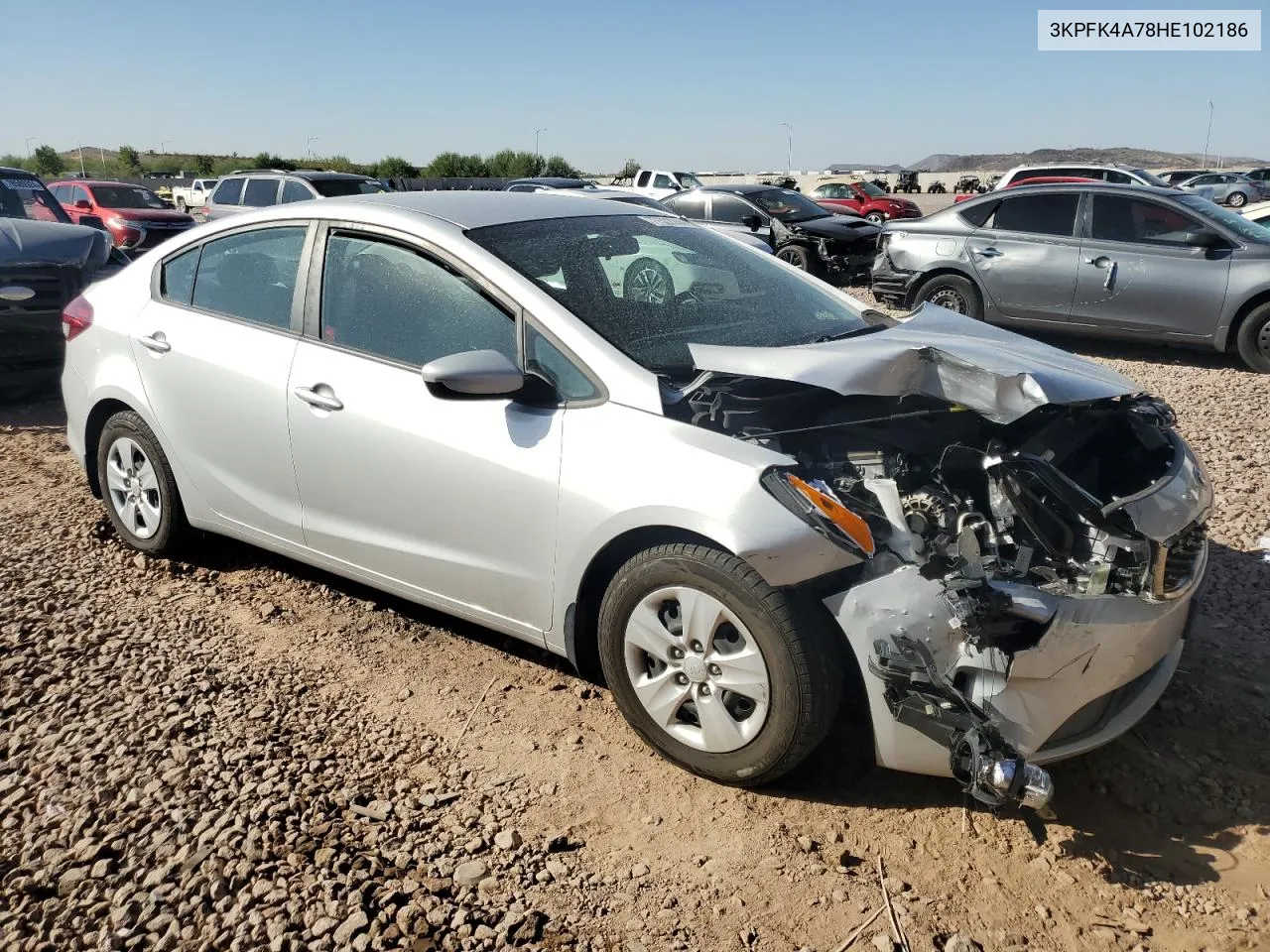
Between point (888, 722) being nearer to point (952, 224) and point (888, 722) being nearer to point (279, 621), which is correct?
point (279, 621)

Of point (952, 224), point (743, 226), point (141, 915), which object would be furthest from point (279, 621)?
point (743, 226)

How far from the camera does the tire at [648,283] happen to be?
355 cm

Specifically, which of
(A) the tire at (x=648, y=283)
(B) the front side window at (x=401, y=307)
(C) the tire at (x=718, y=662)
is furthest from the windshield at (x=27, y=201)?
(C) the tire at (x=718, y=662)

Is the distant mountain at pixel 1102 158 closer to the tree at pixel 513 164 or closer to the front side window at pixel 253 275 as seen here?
the tree at pixel 513 164

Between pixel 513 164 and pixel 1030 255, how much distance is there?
69.8m

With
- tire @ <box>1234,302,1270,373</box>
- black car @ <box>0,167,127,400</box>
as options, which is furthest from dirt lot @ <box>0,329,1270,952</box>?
tire @ <box>1234,302,1270,373</box>

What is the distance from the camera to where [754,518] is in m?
2.65

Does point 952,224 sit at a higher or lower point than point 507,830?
higher

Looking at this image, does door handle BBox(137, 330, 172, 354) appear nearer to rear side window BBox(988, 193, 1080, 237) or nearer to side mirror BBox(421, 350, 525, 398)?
side mirror BBox(421, 350, 525, 398)

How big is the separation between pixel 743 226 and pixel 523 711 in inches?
510

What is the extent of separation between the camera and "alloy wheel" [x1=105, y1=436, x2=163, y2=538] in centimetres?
442

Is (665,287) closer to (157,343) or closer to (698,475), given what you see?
(698,475)

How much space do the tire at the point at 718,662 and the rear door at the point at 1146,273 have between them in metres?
7.72

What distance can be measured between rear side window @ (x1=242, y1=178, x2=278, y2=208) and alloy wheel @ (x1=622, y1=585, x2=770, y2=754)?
16.1 m
